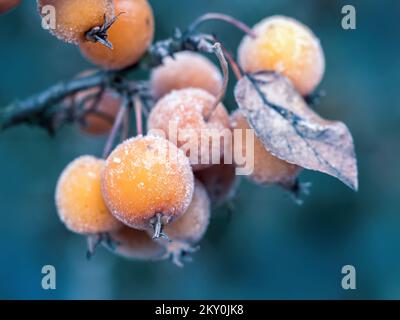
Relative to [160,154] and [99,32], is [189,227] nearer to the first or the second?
[160,154]

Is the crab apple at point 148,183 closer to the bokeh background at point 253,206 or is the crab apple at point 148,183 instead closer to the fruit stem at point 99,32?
the fruit stem at point 99,32

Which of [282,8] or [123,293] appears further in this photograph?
[123,293]

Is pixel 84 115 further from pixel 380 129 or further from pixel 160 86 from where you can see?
pixel 380 129

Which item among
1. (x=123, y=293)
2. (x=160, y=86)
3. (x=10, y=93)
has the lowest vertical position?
(x=123, y=293)

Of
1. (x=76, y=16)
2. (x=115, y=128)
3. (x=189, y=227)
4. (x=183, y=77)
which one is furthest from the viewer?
(x=183, y=77)

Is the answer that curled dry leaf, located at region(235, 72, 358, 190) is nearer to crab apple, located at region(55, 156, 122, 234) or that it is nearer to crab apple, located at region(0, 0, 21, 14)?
crab apple, located at region(55, 156, 122, 234)

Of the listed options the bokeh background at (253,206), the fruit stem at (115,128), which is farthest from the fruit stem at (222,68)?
the bokeh background at (253,206)

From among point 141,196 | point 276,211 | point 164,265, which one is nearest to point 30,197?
point 164,265

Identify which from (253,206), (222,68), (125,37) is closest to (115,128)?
A: (125,37)
